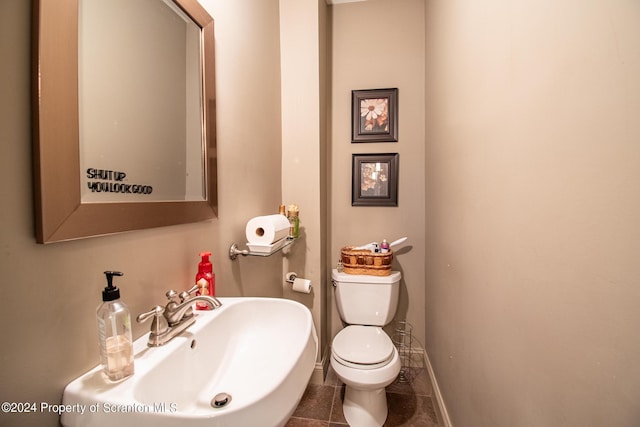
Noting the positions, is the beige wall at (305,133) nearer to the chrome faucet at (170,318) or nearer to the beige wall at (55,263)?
the beige wall at (55,263)

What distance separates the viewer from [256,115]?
142 centimetres

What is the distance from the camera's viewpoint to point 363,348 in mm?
1418

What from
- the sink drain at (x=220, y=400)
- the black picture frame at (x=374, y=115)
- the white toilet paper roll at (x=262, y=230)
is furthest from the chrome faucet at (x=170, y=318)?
the black picture frame at (x=374, y=115)

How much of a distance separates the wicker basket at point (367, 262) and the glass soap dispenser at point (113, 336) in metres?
1.32

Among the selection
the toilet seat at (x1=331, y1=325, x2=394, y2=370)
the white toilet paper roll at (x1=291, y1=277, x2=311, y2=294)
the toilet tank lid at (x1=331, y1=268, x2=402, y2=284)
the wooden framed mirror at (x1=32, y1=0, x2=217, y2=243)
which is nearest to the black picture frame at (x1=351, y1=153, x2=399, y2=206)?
the toilet tank lid at (x1=331, y1=268, x2=402, y2=284)

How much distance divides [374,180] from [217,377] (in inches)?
60.8

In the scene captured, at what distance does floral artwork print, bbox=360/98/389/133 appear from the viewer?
75.7 inches

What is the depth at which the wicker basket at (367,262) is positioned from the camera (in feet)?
5.51

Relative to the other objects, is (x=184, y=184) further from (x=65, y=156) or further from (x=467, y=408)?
(x=467, y=408)

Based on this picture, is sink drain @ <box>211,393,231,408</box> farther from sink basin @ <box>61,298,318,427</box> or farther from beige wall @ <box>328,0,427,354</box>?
beige wall @ <box>328,0,427,354</box>

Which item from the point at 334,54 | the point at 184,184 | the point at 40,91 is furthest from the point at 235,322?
the point at 334,54

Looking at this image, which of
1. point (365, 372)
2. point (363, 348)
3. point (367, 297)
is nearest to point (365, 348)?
point (363, 348)

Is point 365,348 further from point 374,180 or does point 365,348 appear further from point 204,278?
point 374,180

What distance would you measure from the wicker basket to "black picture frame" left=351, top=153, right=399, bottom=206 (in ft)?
1.36
